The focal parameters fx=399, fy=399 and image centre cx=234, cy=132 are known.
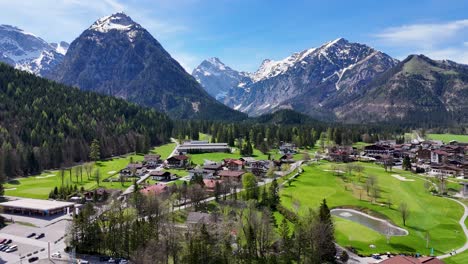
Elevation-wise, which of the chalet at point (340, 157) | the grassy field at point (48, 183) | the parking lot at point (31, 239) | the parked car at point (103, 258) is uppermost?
the chalet at point (340, 157)

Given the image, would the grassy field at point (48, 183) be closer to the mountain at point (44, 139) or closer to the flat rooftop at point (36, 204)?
the mountain at point (44, 139)

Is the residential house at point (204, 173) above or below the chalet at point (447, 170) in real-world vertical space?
above

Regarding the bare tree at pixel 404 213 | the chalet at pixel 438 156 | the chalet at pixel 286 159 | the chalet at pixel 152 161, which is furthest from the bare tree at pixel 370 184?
the chalet at pixel 152 161

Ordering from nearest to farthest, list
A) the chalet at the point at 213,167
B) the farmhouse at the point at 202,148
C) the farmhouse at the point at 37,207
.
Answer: the farmhouse at the point at 37,207 < the chalet at the point at 213,167 < the farmhouse at the point at 202,148

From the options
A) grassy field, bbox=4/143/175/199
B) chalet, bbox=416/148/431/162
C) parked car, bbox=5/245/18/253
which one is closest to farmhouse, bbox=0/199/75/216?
grassy field, bbox=4/143/175/199

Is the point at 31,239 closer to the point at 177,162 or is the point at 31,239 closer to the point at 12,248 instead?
the point at 12,248

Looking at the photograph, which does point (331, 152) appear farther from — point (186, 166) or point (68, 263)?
point (68, 263)
